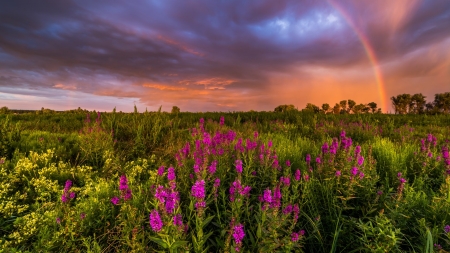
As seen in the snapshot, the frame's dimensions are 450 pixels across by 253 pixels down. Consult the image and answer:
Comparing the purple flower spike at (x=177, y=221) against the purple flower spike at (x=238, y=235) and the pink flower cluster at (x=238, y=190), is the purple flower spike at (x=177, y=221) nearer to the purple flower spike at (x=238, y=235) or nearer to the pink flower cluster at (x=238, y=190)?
the purple flower spike at (x=238, y=235)

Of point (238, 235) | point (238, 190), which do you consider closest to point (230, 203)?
point (238, 190)

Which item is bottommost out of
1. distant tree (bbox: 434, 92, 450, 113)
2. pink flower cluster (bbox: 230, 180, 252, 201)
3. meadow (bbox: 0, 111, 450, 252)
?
meadow (bbox: 0, 111, 450, 252)

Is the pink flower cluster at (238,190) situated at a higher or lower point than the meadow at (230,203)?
higher

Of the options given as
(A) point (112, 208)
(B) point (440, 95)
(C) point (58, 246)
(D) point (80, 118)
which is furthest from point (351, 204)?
(B) point (440, 95)

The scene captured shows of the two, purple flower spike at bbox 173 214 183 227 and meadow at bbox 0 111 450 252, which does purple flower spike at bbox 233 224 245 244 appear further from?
purple flower spike at bbox 173 214 183 227

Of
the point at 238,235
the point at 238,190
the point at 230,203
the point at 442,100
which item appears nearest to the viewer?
the point at 238,235

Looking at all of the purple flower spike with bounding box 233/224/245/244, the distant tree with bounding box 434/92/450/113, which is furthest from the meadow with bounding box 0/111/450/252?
the distant tree with bounding box 434/92/450/113

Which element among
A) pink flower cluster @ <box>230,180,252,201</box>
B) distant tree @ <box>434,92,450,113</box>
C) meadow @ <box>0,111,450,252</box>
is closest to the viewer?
meadow @ <box>0,111,450,252</box>

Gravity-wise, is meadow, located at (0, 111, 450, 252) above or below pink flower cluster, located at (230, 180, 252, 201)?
below

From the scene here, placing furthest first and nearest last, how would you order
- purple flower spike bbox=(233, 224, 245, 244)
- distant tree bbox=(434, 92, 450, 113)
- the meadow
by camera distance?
distant tree bbox=(434, 92, 450, 113)
the meadow
purple flower spike bbox=(233, 224, 245, 244)

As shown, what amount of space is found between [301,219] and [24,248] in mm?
2903

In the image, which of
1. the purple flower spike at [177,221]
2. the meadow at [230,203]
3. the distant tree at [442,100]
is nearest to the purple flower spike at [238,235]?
the meadow at [230,203]

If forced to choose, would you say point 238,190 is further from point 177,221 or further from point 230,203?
point 177,221

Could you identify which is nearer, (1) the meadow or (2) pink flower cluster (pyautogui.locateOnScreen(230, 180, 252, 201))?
(1) the meadow
